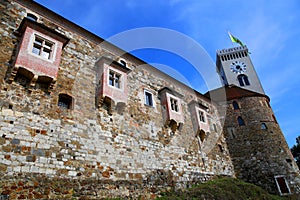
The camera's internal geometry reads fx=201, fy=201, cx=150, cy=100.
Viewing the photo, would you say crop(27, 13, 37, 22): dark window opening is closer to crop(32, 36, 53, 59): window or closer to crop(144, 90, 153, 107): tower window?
crop(32, 36, 53, 59): window

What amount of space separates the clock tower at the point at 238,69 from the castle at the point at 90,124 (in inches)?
725

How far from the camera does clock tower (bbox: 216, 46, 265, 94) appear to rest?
34.3m

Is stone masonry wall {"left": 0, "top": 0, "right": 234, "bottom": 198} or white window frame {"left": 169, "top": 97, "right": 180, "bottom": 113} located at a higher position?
white window frame {"left": 169, "top": 97, "right": 180, "bottom": 113}

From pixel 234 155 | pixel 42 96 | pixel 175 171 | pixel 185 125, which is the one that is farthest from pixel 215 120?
pixel 42 96

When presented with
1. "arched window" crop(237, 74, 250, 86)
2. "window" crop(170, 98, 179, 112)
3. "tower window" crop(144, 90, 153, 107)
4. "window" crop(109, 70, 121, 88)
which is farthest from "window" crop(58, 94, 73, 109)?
"arched window" crop(237, 74, 250, 86)

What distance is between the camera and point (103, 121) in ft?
33.2

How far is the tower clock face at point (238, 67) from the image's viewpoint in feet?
119

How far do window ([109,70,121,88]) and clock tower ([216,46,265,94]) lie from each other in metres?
28.3

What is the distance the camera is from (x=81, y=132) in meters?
8.98

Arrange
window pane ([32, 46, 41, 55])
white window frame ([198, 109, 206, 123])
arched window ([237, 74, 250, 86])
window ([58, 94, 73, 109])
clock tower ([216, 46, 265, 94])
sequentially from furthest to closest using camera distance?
arched window ([237, 74, 250, 86]) → clock tower ([216, 46, 265, 94]) → white window frame ([198, 109, 206, 123]) → window ([58, 94, 73, 109]) → window pane ([32, 46, 41, 55])

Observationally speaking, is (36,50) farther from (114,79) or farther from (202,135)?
(202,135)

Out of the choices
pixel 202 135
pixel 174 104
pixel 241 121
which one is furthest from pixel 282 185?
pixel 174 104

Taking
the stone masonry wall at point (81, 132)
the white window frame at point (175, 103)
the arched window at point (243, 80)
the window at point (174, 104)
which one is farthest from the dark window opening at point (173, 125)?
the arched window at point (243, 80)

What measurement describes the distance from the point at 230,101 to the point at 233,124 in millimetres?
2785
